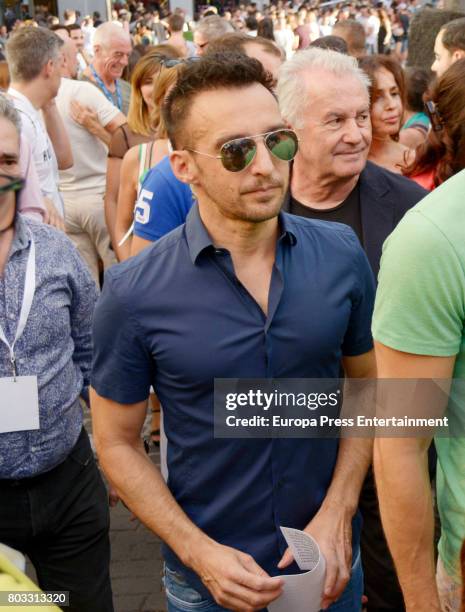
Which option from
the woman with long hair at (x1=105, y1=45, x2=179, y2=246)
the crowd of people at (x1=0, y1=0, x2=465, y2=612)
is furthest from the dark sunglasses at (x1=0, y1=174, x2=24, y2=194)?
the woman with long hair at (x1=105, y1=45, x2=179, y2=246)

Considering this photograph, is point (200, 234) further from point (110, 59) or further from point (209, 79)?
point (110, 59)

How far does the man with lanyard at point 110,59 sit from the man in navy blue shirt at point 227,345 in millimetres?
5368

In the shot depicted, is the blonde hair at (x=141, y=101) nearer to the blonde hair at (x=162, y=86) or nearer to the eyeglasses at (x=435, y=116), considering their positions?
the blonde hair at (x=162, y=86)

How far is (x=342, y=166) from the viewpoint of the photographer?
3.16m

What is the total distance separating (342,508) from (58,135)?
4.29 meters

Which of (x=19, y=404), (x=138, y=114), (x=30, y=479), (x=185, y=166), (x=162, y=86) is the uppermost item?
(x=185, y=166)

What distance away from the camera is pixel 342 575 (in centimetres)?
211

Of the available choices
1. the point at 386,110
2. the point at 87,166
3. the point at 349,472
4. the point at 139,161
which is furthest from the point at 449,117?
the point at 87,166

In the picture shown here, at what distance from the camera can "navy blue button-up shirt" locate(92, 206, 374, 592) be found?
205 centimetres

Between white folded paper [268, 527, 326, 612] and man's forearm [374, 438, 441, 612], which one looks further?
white folded paper [268, 527, 326, 612]

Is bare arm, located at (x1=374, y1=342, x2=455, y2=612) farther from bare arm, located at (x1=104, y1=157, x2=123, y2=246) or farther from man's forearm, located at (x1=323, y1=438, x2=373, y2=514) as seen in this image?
bare arm, located at (x1=104, y1=157, x2=123, y2=246)

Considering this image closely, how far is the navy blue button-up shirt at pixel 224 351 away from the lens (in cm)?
205

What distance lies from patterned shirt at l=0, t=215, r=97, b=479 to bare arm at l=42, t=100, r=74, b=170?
3297 mm

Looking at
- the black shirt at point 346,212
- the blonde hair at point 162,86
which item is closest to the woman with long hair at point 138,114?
the blonde hair at point 162,86
